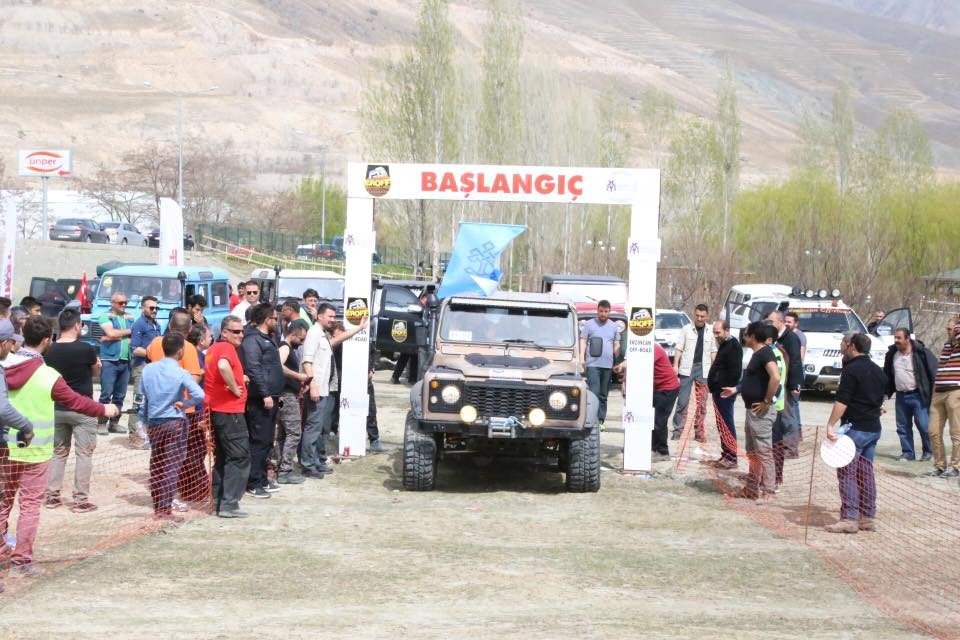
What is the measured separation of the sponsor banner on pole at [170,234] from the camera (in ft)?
95.6

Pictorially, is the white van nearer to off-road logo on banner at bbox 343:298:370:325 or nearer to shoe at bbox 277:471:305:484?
off-road logo on banner at bbox 343:298:370:325

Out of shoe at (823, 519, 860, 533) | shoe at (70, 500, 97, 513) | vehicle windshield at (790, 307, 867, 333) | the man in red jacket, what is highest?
vehicle windshield at (790, 307, 867, 333)

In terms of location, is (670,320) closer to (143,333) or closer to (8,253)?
(143,333)

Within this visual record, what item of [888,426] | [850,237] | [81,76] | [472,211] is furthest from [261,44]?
[888,426]

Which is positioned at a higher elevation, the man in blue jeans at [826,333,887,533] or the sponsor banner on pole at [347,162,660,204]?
the sponsor banner on pole at [347,162,660,204]

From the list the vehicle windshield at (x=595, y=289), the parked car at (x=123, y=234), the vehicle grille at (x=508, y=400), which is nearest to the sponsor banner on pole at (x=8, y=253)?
the vehicle windshield at (x=595, y=289)

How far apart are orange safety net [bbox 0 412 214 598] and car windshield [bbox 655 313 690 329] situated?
48.4 ft

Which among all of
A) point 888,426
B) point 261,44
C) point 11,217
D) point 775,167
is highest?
point 261,44

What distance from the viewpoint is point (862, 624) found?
25.3 ft

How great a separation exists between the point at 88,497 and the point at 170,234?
1941 centimetres

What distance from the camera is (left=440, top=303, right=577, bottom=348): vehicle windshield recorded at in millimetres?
12680

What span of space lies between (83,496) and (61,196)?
83065 millimetres

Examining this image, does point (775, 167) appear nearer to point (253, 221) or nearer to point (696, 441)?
point (253, 221)

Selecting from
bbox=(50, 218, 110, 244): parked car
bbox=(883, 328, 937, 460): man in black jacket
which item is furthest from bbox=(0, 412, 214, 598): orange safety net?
bbox=(50, 218, 110, 244): parked car
